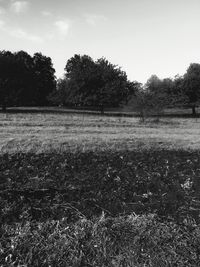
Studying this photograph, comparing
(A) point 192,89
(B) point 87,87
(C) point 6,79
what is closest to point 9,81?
(C) point 6,79

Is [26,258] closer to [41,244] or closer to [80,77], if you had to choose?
[41,244]

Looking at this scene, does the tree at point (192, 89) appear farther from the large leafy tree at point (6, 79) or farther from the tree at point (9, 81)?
the large leafy tree at point (6, 79)

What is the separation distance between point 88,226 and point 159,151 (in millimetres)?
7292

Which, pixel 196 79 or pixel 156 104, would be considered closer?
pixel 156 104

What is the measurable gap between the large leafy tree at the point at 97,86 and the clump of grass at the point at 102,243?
1364 inches

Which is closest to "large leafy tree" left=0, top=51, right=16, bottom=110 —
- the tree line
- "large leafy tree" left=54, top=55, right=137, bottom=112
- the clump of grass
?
the tree line

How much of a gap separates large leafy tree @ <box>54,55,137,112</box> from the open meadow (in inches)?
1117

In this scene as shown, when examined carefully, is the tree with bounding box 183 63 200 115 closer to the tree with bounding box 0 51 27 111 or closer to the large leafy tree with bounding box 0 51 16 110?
the tree with bounding box 0 51 27 111

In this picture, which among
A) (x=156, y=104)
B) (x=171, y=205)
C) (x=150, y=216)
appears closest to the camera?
(x=150, y=216)

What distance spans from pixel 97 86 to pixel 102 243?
37.9m

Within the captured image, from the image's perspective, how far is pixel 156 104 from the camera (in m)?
33.0

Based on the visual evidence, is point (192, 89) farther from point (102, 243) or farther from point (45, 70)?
point (102, 243)

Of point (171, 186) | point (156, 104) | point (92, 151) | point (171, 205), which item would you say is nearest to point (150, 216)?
point (171, 205)

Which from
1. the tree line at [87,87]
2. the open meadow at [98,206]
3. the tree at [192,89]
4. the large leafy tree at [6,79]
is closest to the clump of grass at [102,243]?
the open meadow at [98,206]
